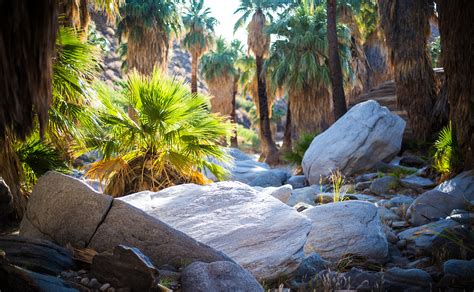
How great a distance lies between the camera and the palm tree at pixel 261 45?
2738 centimetres

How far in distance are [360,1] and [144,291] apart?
25713 mm

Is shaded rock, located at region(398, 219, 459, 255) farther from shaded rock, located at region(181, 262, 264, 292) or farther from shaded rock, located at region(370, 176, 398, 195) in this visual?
shaded rock, located at region(181, 262, 264, 292)

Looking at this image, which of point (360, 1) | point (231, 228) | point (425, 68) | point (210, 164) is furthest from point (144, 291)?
point (360, 1)

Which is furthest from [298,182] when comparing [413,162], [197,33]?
[197,33]

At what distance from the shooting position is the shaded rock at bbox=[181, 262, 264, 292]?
3.78m

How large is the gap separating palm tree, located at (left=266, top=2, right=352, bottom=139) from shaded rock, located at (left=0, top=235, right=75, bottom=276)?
62.9ft

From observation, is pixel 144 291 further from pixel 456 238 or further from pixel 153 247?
pixel 456 238

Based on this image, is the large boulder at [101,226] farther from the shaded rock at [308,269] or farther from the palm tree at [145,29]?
the palm tree at [145,29]

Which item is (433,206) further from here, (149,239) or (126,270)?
(126,270)

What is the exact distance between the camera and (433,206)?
323 inches

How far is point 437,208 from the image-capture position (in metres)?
8.20

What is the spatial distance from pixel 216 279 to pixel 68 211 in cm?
170

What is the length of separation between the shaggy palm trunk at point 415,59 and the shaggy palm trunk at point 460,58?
5916 mm

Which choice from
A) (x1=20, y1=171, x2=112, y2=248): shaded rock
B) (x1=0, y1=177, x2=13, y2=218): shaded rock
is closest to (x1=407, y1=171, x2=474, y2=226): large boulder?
(x1=20, y1=171, x2=112, y2=248): shaded rock
